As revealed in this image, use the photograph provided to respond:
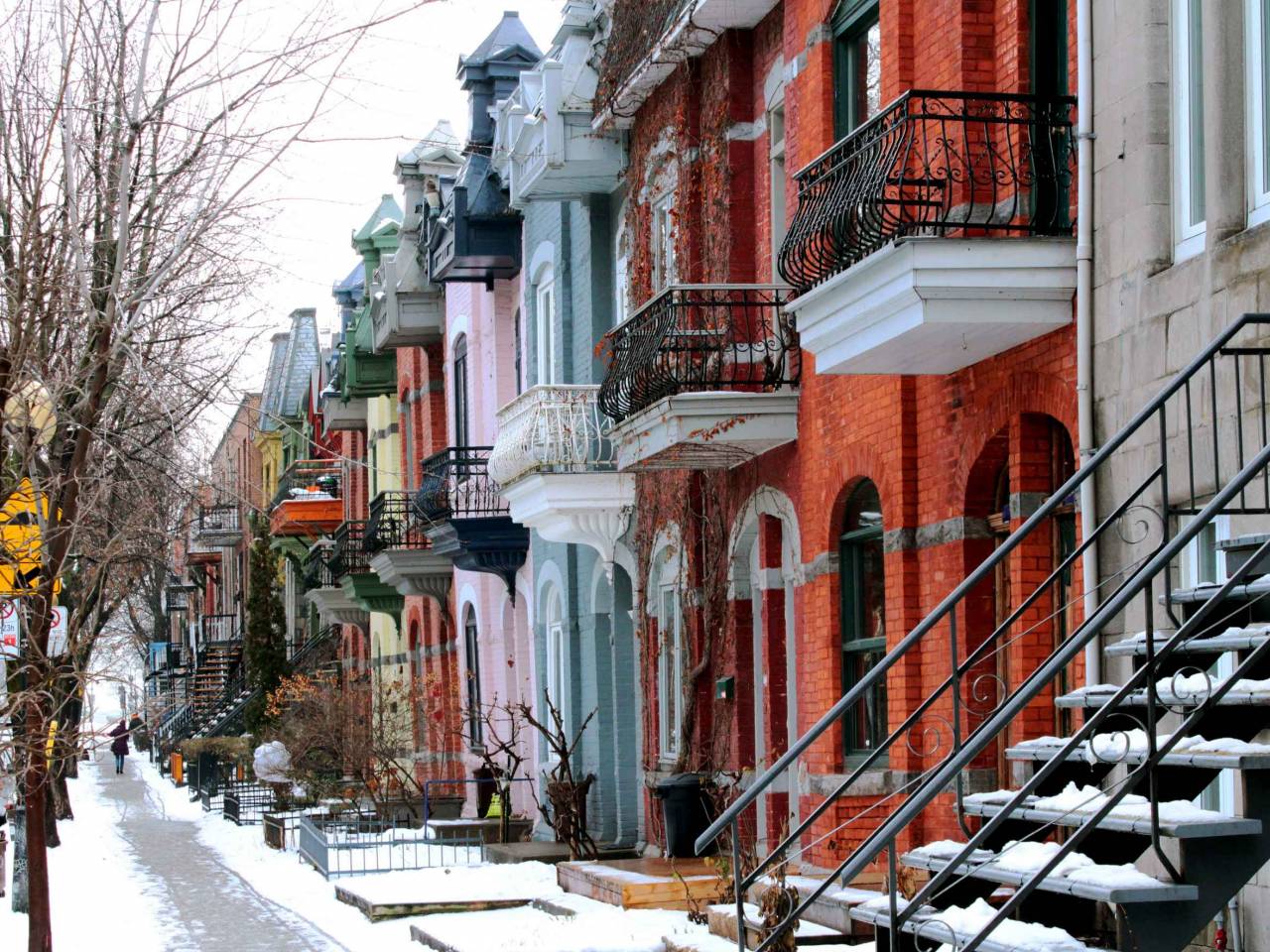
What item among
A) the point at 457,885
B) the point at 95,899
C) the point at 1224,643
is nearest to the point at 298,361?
the point at 95,899

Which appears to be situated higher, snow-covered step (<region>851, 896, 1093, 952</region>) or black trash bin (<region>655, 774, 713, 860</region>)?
snow-covered step (<region>851, 896, 1093, 952</region>)

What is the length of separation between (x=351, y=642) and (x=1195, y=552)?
36331 millimetres

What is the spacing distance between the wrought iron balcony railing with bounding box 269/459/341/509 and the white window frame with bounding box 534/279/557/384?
19763mm

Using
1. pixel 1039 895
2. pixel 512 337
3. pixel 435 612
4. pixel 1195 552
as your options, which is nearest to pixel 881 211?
pixel 1195 552

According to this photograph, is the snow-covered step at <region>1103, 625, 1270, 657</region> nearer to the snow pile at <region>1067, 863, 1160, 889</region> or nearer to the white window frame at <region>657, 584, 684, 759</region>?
the snow pile at <region>1067, 863, 1160, 889</region>

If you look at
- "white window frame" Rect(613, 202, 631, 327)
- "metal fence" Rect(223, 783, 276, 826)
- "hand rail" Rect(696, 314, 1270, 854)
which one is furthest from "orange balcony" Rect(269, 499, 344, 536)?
"hand rail" Rect(696, 314, 1270, 854)

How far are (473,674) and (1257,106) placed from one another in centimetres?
2164

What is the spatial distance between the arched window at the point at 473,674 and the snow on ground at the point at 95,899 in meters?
5.18

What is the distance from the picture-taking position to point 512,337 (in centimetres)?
2806

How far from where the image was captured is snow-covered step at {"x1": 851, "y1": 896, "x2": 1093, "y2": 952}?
24.4 feet

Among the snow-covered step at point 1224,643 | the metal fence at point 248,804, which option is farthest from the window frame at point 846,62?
the metal fence at point 248,804

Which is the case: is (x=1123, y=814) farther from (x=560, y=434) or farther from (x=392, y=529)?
(x=392, y=529)

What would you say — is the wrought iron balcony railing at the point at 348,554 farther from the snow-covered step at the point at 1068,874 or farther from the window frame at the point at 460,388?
the snow-covered step at the point at 1068,874

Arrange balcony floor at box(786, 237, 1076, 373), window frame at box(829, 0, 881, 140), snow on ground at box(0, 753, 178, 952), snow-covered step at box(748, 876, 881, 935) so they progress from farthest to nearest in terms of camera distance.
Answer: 1. snow on ground at box(0, 753, 178, 952)
2. window frame at box(829, 0, 881, 140)
3. snow-covered step at box(748, 876, 881, 935)
4. balcony floor at box(786, 237, 1076, 373)
